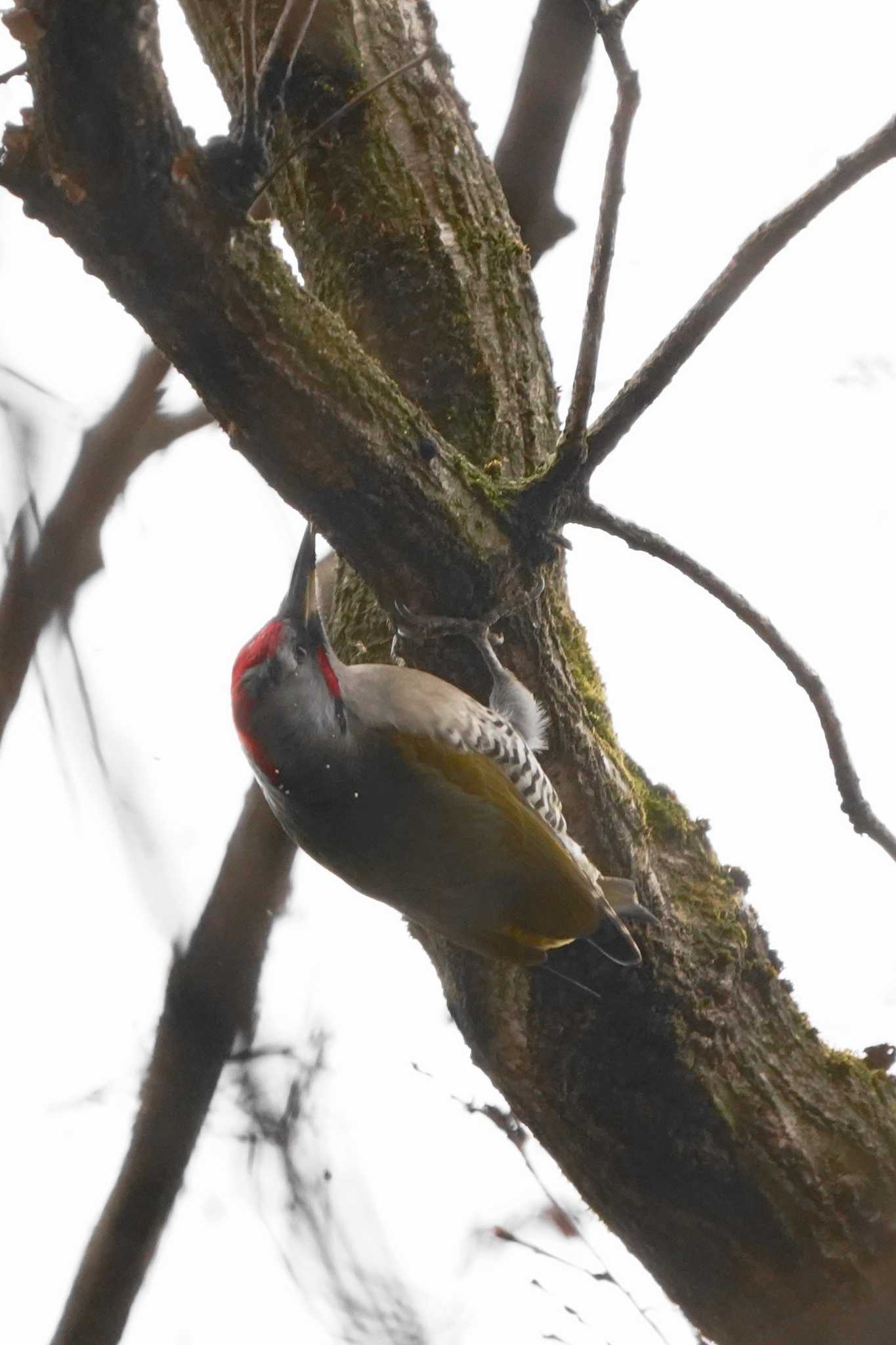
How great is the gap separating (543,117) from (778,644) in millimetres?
1810

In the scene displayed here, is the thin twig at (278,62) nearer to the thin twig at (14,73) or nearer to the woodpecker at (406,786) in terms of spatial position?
the thin twig at (14,73)

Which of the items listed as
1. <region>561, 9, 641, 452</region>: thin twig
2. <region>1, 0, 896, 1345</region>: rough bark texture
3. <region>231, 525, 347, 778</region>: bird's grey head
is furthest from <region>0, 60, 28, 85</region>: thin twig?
<region>231, 525, 347, 778</region>: bird's grey head

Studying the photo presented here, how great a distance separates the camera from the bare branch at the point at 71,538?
114 inches

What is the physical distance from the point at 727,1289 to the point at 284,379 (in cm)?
240

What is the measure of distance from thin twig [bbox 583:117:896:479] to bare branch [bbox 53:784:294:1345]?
132cm

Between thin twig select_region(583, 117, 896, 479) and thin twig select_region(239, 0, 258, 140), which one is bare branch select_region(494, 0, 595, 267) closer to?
thin twig select_region(583, 117, 896, 479)

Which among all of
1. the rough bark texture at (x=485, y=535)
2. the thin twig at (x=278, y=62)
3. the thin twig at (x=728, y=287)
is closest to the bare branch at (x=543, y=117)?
the rough bark texture at (x=485, y=535)

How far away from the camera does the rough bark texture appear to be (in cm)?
196

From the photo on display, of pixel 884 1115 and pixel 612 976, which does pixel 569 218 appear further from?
pixel 884 1115

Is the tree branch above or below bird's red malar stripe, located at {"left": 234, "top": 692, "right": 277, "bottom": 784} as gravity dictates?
above

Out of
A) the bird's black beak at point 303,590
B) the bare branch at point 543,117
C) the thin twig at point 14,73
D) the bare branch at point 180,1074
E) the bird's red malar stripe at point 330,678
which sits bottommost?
the bare branch at point 180,1074

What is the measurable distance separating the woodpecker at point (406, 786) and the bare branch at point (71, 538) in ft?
1.69

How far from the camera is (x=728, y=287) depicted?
7.80 ft

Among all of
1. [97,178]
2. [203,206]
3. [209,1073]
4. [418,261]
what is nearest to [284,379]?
[203,206]
